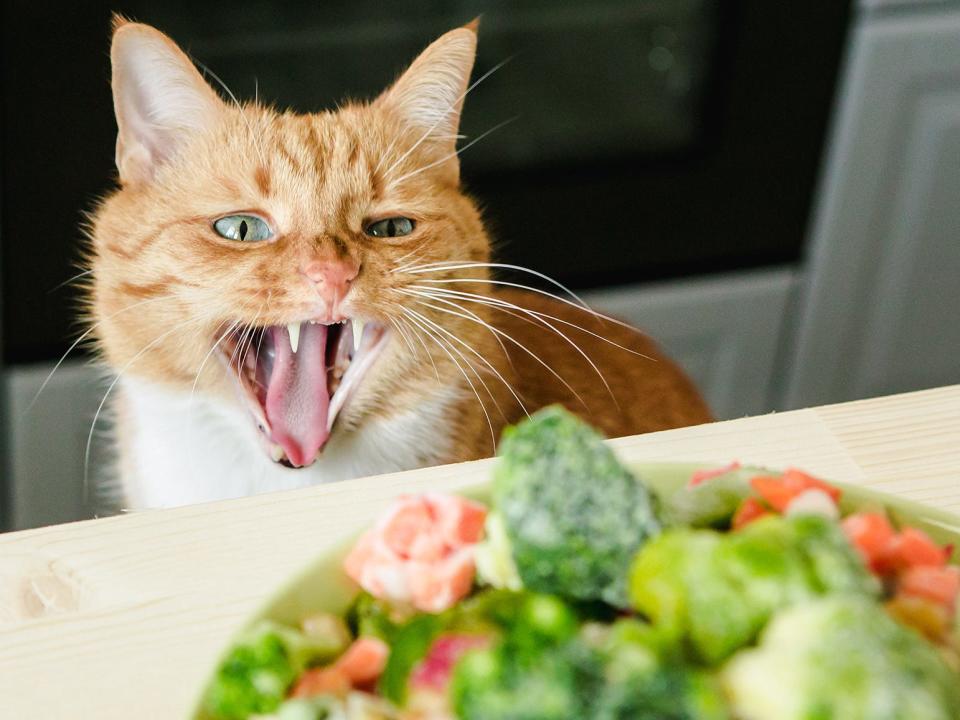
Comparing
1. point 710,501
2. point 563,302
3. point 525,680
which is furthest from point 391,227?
point 525,680

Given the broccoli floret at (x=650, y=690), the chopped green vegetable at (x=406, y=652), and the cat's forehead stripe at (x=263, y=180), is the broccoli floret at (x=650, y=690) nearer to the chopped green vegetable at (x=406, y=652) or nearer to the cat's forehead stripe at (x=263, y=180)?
the chopped green vegetable at (x=406, y=652)

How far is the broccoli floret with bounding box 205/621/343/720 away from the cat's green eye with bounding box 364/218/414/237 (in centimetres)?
54

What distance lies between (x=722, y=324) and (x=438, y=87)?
3.87ft

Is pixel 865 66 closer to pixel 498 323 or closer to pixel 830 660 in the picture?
pixel 498 323

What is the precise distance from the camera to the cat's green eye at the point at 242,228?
2.83 ft

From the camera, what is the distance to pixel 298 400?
875 millimetres

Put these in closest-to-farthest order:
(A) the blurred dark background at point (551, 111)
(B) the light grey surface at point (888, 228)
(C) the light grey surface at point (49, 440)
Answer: (A) the blurred dark background at point (551, 111) → (C) the light grey surface at point (49, 440) → (B) the light grey surface at point (888, 228)

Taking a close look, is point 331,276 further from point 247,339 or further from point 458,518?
point 458,518

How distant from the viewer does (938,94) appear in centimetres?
191

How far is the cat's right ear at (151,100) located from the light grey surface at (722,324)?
3.45ft

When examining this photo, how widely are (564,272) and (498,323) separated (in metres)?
0.78

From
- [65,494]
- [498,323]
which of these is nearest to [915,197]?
[498,323]

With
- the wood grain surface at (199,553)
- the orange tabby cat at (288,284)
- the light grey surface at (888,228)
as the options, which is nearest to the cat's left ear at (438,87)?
the orange tabby cat at (288,284)

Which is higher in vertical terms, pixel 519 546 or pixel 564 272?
pixel 519 546
